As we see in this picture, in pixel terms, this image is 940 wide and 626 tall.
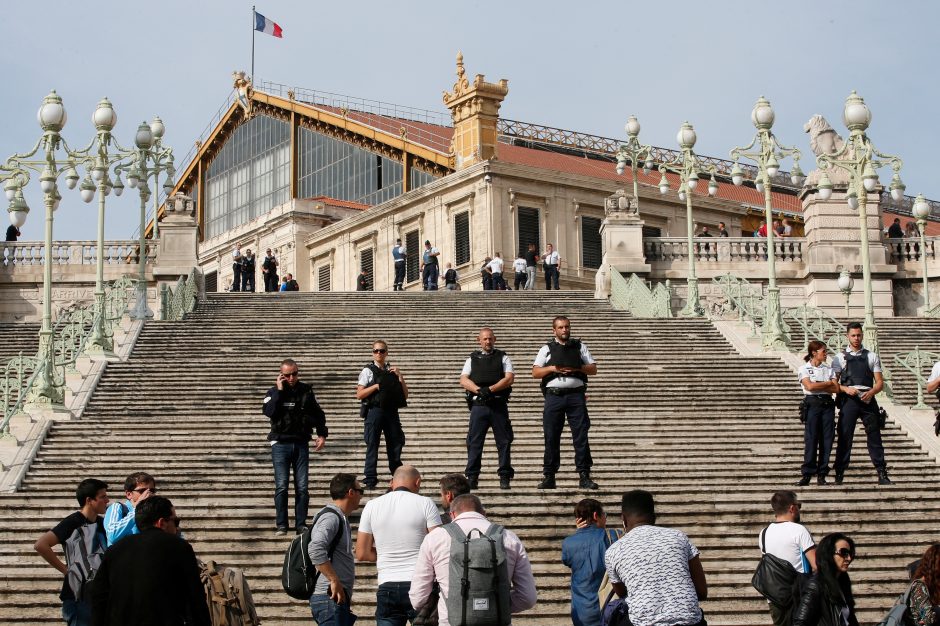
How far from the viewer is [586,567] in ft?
31.4

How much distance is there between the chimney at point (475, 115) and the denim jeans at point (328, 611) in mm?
35705

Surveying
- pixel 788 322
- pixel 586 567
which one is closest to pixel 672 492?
pixel 586 567

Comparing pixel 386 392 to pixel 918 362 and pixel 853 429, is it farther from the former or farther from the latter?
pixel 918 362

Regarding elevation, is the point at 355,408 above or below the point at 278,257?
below

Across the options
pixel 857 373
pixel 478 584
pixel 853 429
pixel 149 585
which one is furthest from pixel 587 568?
pixel 857 373

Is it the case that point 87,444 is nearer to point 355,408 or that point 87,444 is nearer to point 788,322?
point 355,408

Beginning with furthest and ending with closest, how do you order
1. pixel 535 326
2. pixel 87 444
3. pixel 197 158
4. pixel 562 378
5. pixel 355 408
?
pixel 197 158 < pixel 535 326 < pixel 355 408 < pixel 87 444 < pixel 562 378

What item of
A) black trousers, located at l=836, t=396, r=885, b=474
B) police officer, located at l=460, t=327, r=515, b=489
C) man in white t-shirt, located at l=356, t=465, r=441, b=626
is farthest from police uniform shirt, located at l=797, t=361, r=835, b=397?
man in white t-shirt, located at l=356, t=465, r=441, b=626

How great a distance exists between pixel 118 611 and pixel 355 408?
10.9 metres

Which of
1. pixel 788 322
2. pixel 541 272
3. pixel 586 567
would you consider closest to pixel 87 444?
pixel 586 567

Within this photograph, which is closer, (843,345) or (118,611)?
(118,611)

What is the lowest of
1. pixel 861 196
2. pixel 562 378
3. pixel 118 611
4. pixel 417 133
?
pixel 118 611

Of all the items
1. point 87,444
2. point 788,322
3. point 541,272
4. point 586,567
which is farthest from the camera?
point 541,272

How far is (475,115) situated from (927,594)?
124 feet
